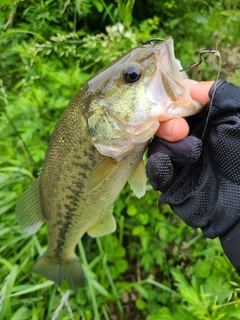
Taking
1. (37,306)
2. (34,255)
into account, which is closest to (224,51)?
(34,255)

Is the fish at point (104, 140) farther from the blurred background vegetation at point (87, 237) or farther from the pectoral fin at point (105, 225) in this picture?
the blurred background vegetation at point (87, 237)

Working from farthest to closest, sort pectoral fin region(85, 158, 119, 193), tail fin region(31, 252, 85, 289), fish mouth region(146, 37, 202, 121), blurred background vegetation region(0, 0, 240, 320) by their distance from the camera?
blurred background vegetation region(0, 0, 240, 320) → tail fin region(31, 252, 85, 289) → pectoral fin region(85, 158, 119, 193) → fish mouth region(146, 37, 202, 121)

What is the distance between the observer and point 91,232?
6.78 feet

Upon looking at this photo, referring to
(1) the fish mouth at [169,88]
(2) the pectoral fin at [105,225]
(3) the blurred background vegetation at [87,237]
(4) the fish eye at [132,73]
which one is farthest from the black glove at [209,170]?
(3) the blurred background vegetation at [87,237]

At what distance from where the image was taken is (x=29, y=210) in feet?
6.47

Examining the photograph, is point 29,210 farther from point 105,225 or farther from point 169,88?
point 169,88

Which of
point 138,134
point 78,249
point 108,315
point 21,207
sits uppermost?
point 138,134

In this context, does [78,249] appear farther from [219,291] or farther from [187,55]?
[187,55]

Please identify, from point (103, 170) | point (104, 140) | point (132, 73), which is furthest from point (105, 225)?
point (132, 73)

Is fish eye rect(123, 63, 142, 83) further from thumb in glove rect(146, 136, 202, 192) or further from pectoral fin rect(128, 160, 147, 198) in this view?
pectoral fin rect(128, 160, 147, 198)

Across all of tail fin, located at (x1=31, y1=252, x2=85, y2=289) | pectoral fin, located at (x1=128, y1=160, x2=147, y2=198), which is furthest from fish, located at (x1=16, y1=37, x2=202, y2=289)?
tail fin, located at (x1=31, y1=252, x2=85, y2=289)

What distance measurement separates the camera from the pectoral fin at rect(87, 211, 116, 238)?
2.02m

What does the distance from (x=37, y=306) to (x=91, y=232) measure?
68 cm

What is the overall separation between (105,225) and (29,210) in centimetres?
41
